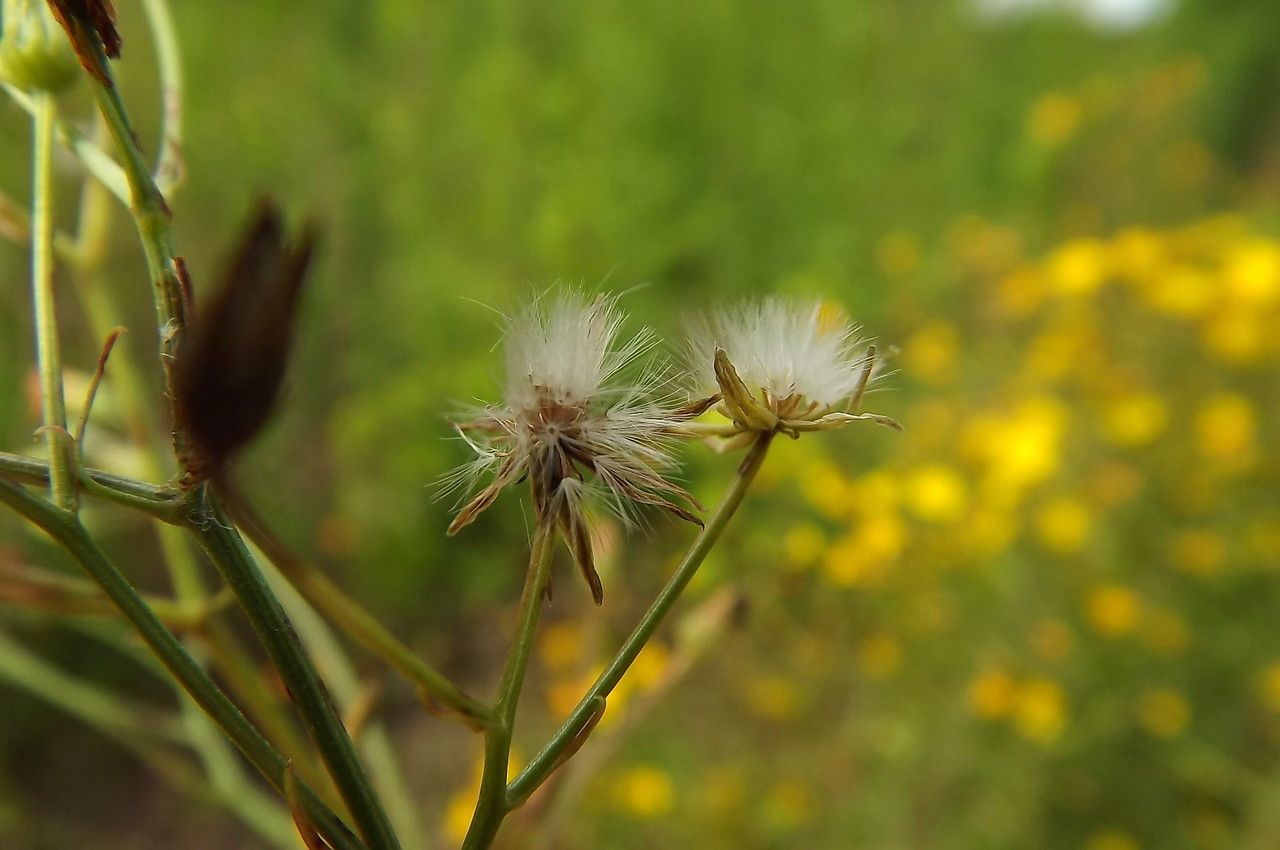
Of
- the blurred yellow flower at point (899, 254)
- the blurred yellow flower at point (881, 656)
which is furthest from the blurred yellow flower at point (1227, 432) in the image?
the blurred yellow flower at point (899, 254)

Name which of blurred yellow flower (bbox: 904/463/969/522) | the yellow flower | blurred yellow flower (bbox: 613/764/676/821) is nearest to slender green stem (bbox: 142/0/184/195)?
blurred yellow flower (bbox: 613/764/676/821)

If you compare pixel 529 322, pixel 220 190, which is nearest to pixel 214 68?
pixel 220 190

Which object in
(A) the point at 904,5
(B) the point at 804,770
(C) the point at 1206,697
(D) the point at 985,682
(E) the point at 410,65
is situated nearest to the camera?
(D) the point at 985,682

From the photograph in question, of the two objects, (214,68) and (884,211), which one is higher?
(884,211)

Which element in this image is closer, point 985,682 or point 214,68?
point 985,682

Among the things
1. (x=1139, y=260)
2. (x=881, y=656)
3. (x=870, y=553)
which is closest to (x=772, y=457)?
(x=870, y=553)

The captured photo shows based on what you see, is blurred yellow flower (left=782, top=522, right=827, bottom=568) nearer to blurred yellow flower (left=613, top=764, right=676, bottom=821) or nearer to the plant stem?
blurred yellow flower (left=613, top=764, right=676, bottom=821)

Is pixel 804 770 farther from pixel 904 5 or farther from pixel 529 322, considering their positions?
pixel 904 5

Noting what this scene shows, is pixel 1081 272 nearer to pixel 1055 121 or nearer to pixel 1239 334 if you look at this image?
pixel 1239 334
